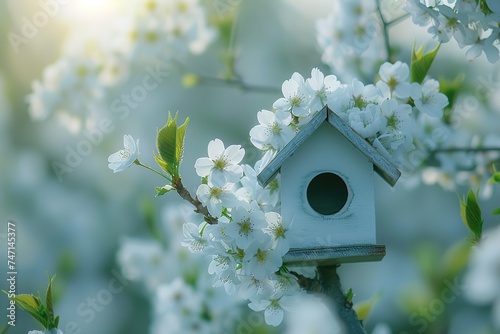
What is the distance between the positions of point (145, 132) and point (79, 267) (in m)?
0.71

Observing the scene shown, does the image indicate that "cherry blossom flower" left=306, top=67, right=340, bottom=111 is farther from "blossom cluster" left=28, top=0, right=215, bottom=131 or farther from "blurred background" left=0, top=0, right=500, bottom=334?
"blurred background" left=0, top=0, right=500, bottom=334

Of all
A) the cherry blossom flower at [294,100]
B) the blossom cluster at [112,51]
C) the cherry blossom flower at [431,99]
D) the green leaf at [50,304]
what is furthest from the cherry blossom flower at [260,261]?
the blossom cluster at [112,51]

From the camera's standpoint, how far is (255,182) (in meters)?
1.35

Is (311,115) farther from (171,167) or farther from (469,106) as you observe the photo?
(469,106)

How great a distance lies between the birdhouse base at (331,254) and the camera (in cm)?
127

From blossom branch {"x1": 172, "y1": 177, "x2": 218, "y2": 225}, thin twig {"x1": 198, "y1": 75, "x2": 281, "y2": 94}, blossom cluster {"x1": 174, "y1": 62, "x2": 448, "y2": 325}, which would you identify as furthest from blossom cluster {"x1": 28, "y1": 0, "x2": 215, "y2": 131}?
blossom branch {"x1": 172, "y1": 177, "x2": 218, "y2": 225}

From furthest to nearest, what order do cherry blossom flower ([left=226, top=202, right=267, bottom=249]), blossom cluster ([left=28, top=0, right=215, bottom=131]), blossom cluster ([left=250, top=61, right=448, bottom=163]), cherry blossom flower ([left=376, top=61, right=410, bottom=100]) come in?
blossom cluster ([left=28, top=0, right=215, bottom=131])
cherry blossom flower ([left=376, top=61, right=410, bottom=100])
blossom cluster ([left=250, top=61, right=448, bottom=163])
cherry blossom flower ([left=226, top=202, right=267, bottom=249])

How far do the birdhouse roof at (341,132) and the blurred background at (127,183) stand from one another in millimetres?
1868

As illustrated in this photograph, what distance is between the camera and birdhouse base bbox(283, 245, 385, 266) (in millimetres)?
1267

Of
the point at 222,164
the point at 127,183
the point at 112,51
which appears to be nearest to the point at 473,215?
the point at 222,164

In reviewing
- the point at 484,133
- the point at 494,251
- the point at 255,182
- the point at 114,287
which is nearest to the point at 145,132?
the point at 114,287

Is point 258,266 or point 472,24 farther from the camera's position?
point 472,24

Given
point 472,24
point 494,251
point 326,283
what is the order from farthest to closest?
point 494,251
point 472,24
point 326,283

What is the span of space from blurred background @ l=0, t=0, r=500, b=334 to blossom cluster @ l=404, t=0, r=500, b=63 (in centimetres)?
167
